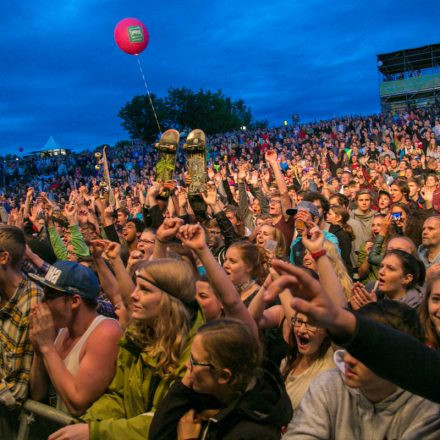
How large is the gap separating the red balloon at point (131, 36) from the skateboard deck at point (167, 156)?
20.5ft

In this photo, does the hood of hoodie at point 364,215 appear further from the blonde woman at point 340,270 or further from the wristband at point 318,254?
the wristband at point 318,254

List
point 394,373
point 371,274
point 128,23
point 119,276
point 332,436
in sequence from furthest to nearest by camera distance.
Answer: point 128,23
point 371,274
point 119,276
point 332,436
point 394,373

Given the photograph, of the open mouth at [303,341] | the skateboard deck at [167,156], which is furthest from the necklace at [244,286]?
the skateboard deck at [167,156]

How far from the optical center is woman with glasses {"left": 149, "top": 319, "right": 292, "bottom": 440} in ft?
6.79

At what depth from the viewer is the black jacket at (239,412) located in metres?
2.05

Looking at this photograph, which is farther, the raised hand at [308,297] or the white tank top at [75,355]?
the white tank top at [75,355]

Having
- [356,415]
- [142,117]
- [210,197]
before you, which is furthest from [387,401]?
[142,117]

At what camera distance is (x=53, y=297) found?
300 centimetres

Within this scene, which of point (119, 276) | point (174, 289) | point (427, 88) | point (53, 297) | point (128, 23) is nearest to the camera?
point (174, 289)

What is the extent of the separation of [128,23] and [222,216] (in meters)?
8.70

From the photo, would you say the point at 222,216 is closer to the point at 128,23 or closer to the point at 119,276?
the point at 119,276

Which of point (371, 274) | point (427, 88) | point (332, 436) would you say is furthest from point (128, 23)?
point (427, 88)

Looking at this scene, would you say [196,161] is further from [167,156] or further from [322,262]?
[322,262]

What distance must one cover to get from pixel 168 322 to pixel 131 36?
37.8 ft
